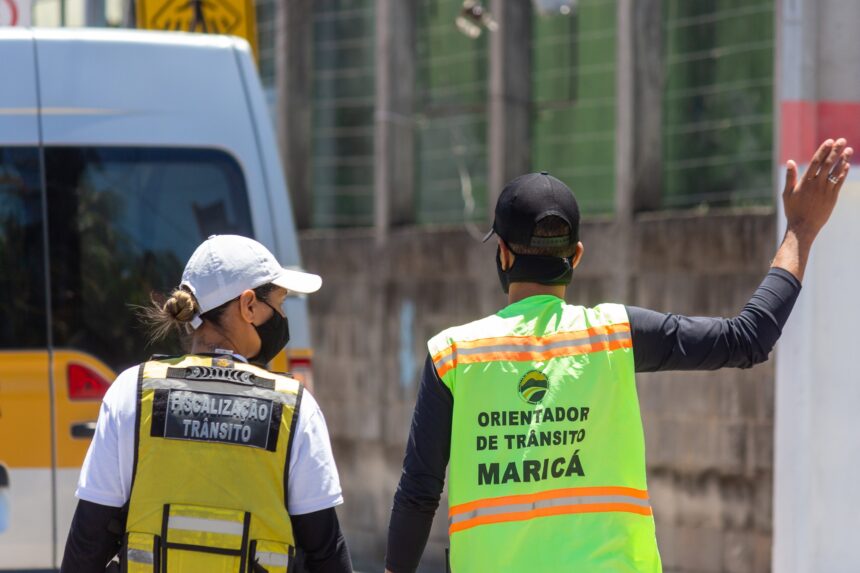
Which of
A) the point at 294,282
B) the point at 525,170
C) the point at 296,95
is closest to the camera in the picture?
the point at 294,282

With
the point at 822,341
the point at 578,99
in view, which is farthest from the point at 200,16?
the point at 822,341

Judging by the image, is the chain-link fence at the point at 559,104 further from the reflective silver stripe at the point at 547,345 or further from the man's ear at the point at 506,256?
the reflective silver stripe at the point at 547,345

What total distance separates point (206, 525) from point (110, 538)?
235 mm

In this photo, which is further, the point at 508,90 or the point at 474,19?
the point at 474,19

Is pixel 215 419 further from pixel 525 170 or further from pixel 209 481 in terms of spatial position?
pixel 525 170

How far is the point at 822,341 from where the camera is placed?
6977 mm

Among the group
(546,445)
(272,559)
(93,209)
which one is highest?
(93,209)

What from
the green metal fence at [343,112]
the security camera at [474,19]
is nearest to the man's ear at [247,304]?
the security camera at [474,19]

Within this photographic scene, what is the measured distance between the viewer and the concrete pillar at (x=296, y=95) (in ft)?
45.1

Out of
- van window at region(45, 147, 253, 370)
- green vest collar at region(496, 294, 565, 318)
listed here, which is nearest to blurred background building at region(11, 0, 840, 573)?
van window at region(45, 147, 253, 370)

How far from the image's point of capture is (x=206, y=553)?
354 cm

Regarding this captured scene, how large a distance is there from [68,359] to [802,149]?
309cm

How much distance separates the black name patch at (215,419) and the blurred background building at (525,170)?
631cm

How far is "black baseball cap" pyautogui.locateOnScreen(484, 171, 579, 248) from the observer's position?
367 cm
